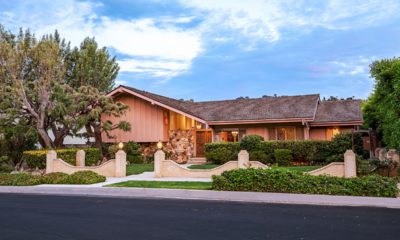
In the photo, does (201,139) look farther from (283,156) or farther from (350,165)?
(350,165)

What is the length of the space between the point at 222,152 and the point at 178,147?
4640mm

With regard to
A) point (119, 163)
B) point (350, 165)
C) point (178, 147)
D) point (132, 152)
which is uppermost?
point (178, 147)

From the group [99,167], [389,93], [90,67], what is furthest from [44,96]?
[389,93]

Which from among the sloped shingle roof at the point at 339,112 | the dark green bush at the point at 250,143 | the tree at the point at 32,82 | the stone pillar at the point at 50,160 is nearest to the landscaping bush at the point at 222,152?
the dark green bush at the point at 250,143

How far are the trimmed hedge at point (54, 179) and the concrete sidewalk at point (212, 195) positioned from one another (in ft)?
2.66

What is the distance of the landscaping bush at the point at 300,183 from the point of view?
12285mm

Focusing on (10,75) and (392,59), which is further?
(10,75)

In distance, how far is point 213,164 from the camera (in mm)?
25094

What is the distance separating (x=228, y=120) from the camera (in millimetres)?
27219

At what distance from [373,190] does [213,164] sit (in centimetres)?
1372

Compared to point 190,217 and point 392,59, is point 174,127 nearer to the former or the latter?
point 392,59

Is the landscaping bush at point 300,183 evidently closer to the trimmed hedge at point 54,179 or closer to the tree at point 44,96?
the trimmed hedge at point 54,179

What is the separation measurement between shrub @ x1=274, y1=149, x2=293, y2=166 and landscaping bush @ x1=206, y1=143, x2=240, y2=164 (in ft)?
8.56

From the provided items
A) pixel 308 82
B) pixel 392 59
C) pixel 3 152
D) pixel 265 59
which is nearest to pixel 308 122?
pixel 265 59
